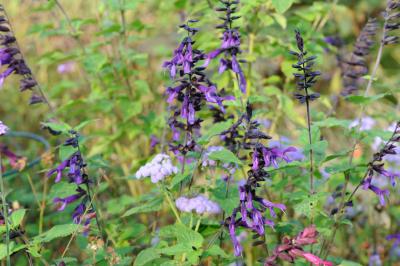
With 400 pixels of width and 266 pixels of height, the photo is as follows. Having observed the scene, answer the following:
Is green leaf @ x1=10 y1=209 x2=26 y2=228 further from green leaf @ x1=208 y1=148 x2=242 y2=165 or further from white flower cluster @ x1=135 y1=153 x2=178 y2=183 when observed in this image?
green leaf @ x1=208 y1=148 x2=242 y2=165

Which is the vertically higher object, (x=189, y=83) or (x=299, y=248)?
(x=189, y=83)

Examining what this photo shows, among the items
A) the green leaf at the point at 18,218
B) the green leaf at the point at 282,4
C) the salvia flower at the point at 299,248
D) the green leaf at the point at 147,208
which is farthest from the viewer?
the green leaf at the point at 282,4

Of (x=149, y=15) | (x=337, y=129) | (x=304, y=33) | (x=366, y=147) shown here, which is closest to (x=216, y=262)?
(x=304, y=33)

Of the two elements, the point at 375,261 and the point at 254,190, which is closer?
the point at 254,190

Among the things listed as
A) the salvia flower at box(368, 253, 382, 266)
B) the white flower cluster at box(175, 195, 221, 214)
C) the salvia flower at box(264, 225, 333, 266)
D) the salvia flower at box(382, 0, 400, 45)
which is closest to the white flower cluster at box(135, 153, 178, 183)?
the white flower cluster at box(175, 195, 221, 214)

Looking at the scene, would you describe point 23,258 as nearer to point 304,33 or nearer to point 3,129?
point 3,129

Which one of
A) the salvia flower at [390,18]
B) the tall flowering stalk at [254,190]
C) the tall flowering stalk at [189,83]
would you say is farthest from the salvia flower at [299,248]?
the salvia flower at [390,18]

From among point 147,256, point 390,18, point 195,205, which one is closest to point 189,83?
point 195,205

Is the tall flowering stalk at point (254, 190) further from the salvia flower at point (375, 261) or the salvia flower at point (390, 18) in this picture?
the salvia flower at point (375, 261)

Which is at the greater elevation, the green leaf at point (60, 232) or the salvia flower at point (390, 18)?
the salvia flower at point (390, 18)

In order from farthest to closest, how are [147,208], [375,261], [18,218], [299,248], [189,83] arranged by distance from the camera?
[375,261], [147,208], [189,83], [18,218], [299,248]

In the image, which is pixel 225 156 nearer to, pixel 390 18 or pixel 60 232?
pixel 60 232

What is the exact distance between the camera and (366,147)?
4910 mm

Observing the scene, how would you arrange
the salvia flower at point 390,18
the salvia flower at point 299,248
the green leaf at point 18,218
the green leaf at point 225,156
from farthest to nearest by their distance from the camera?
the salvia flower at point 390,18 < the green leaf at point 18,218 < the green leaf at point 225,156 < the salvia flower at point 299,248
